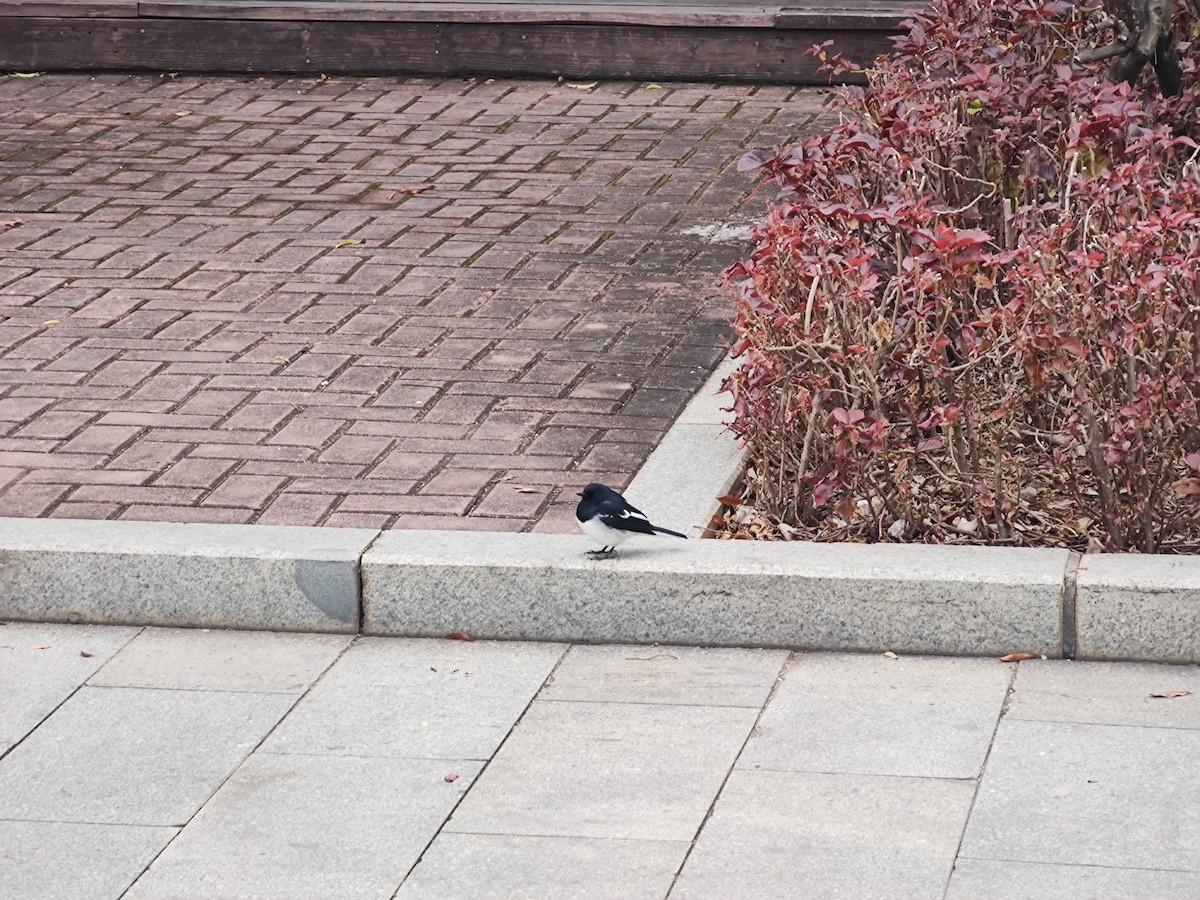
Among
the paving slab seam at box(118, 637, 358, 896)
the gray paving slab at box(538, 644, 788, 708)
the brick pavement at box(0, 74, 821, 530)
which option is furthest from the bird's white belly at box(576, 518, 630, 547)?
the paving slab seam at box(118, 637, 358, 896)

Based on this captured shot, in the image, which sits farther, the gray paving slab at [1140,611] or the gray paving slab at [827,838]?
the gray paving slab at [1140,611]

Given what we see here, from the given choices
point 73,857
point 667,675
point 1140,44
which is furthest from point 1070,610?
point 1140,44

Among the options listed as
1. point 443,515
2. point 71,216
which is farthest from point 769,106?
point 443,515

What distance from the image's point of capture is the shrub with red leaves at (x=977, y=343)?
4840 mm

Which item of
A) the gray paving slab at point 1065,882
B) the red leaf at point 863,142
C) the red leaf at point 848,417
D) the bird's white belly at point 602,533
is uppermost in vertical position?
the red leaf at point 863,142

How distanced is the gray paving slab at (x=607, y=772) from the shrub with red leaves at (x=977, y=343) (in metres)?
0.90

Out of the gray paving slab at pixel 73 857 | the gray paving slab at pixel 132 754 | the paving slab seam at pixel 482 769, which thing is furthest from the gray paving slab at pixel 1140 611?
the gray paving slab at pixel 73 857

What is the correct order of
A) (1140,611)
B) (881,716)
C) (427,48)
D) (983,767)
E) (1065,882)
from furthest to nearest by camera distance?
(427,48), (1140,611), (881,716), (983,767), (1065,882)

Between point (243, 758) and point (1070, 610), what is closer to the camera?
point (243, 758)

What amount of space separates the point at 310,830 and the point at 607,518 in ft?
3.69

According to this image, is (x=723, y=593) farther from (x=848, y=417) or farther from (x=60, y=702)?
(x=60, y=702)

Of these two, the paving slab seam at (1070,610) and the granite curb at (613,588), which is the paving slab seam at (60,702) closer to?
the granite curb at (613,588)

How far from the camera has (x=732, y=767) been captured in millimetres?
4180

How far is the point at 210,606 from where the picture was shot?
16.4ft
